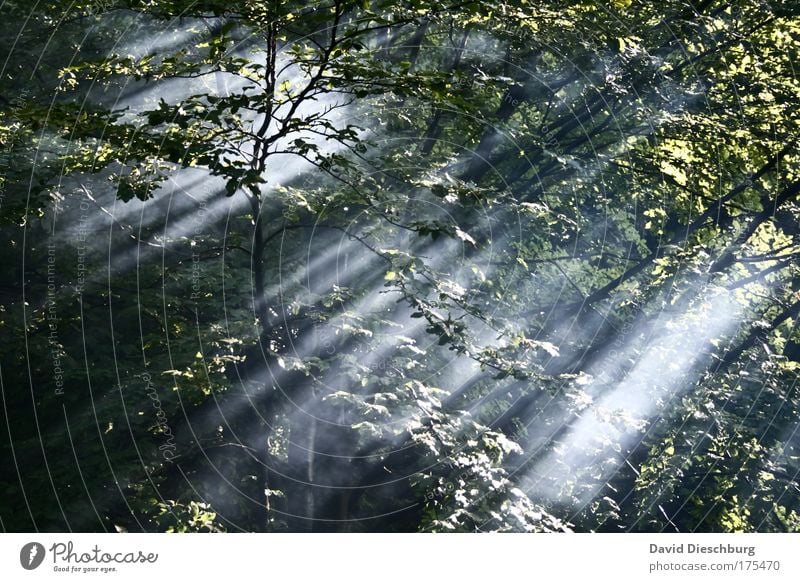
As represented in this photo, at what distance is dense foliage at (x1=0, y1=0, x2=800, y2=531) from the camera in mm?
5918

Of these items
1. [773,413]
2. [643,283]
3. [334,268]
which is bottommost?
[773,413]

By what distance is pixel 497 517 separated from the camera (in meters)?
6.36

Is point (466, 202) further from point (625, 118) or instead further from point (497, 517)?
point (625, 118)

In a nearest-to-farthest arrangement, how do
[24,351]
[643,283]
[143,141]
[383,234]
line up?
1. [143,141]
2. [24,351]
3. [383,234]
4. [643,283]

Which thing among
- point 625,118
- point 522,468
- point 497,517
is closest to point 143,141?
point 497,517

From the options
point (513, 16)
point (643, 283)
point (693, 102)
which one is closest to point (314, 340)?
point (513, 16)

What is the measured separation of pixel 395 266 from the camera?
6422 mm

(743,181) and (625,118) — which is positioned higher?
(625,118)

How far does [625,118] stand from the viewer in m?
9.48

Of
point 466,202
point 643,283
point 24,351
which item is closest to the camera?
point 24,351

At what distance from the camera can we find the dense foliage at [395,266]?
19.4 ft

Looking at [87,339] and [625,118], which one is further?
[625,118]

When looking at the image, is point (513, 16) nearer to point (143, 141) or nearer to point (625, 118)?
point (625, 118)

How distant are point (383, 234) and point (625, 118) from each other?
382 cm
